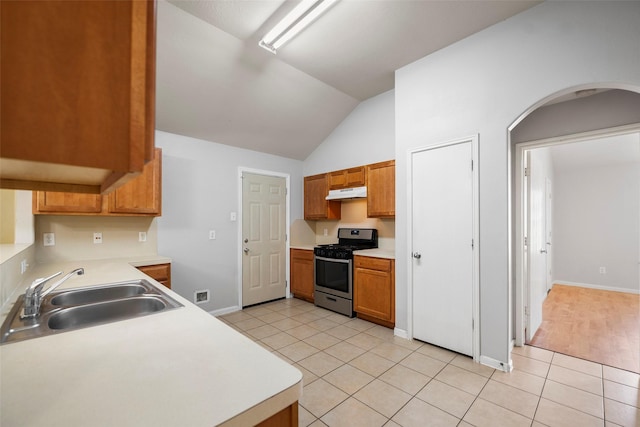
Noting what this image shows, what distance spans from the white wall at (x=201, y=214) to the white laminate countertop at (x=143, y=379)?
256 cm

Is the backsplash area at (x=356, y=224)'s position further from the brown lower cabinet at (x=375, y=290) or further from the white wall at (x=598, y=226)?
the white wall at (x=598, y=226)

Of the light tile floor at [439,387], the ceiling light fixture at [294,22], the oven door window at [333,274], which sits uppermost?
the ceiling light fixture at [294,22]

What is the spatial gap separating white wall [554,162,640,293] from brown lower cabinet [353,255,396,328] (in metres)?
4.61

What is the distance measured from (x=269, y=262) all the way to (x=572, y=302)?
480 cm

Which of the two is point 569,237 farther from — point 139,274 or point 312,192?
point 139,274

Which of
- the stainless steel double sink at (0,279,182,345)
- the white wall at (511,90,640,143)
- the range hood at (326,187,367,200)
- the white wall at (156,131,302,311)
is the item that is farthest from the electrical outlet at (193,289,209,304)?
the white wall at (511,90,640,143)

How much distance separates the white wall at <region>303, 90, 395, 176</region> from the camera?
383cm

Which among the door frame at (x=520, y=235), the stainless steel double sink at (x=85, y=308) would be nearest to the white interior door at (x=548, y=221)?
the door frame at (x=520, y=235)

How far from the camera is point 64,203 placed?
261 centimetres

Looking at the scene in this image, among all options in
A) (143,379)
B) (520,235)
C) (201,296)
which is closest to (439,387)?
(520,235)

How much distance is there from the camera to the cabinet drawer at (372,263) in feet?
10.9

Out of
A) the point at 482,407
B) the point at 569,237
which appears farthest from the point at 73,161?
the point at 569,237

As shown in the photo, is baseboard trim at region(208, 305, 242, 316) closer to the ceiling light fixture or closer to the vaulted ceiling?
the vaulted ceiling

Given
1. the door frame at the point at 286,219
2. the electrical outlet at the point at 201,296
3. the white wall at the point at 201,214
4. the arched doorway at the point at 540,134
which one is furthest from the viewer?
the door frame at the point at 286,219
